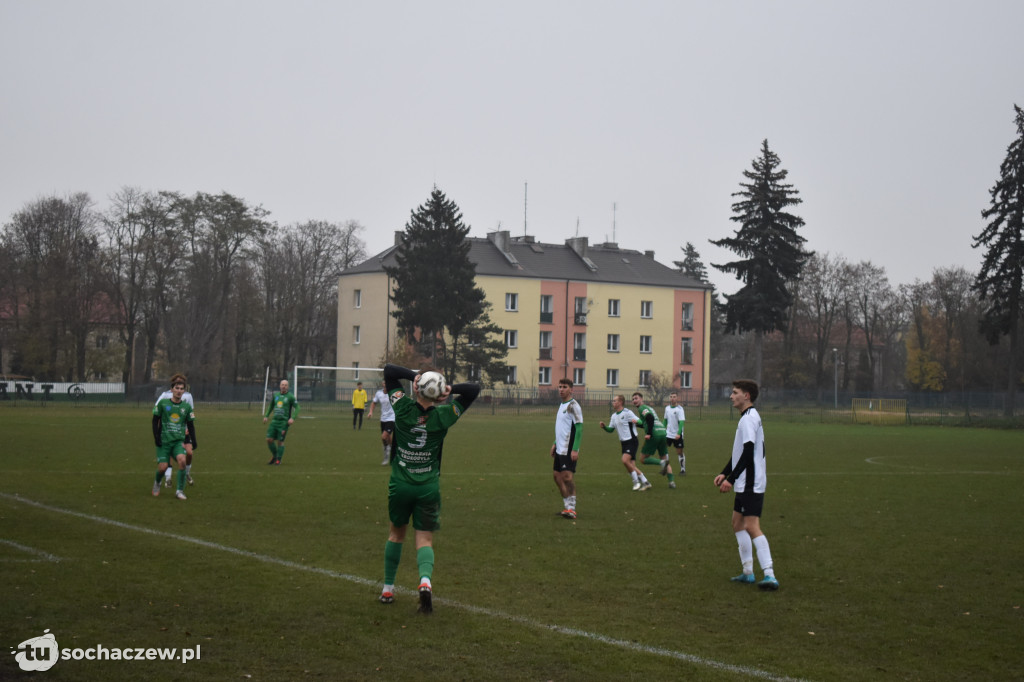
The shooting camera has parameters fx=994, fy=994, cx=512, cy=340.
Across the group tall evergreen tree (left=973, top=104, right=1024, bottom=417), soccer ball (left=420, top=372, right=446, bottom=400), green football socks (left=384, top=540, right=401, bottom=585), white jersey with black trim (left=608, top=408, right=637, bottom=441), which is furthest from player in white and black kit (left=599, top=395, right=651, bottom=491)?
tall evergreen tree (left=973, top=104, right=1024, bottom=417)

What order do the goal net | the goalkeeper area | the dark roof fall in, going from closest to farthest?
the goal net < the goalkeeper area < the dark roof

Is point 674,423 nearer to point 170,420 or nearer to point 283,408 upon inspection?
point 283,408

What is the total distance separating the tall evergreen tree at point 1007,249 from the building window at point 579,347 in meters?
29.3

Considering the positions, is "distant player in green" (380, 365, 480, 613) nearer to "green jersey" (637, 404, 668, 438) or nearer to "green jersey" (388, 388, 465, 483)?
"green jersey" (388, 388, 465, 483)

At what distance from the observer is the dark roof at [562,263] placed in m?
76.2

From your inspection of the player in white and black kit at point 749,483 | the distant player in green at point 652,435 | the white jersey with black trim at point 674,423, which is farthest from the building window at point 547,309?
the player in white and black kit at point 749,483

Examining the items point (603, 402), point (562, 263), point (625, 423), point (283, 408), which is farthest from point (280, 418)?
point (562, 263)

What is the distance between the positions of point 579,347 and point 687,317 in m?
10.5

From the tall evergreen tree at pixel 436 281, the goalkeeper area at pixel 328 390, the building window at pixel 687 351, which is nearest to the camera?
the goalkeeper area at pixel 328 390

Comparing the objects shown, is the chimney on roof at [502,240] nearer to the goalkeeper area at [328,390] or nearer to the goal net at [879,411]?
the goalkeeper area at [328,390]

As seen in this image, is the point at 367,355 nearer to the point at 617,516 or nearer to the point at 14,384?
the point at 14,384

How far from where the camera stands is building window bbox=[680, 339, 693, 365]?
81.5 metres

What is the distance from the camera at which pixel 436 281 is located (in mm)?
64938

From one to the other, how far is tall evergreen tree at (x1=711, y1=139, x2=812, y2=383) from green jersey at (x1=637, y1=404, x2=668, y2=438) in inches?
1903
